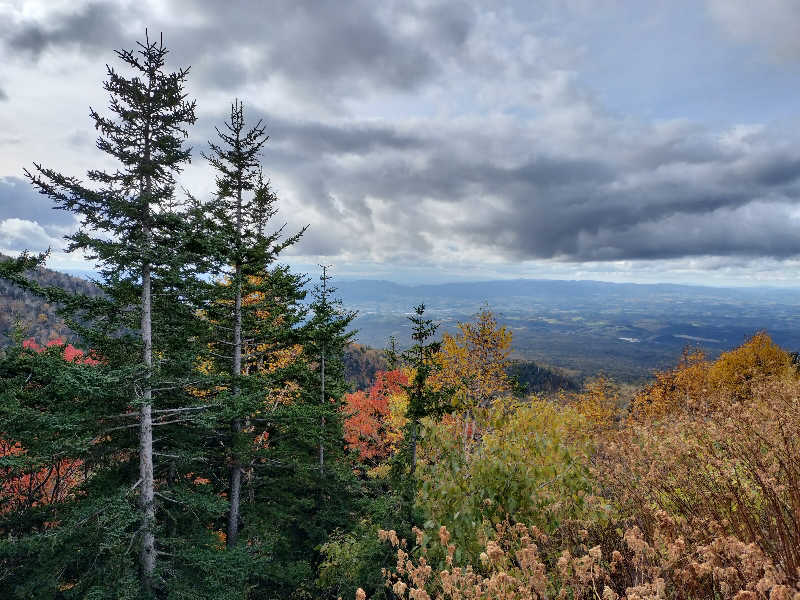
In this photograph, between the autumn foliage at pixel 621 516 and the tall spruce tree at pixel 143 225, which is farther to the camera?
the tall spruce tree at pixel 143 225

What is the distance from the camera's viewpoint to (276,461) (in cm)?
1586

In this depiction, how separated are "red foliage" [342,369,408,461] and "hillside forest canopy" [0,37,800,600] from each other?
11.1m

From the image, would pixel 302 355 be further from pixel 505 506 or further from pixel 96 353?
pixel 505 506

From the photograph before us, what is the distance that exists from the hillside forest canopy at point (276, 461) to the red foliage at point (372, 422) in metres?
11.1

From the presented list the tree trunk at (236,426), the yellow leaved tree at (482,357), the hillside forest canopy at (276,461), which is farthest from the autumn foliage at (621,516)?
the yellow leaved tree at (482,357)

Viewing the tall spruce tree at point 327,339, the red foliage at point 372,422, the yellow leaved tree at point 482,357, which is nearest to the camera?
the tall spruce tree at point 327,339

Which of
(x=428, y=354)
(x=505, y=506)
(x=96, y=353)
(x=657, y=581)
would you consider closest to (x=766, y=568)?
(x=657, y=581)

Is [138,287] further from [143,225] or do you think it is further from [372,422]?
[372,422]

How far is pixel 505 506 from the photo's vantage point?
5766mm

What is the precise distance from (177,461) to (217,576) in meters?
4.00

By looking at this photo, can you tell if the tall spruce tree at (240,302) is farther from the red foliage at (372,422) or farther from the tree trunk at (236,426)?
the red foliage at (372,422)

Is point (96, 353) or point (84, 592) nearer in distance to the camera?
point (84, 592)

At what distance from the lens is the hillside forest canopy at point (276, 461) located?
3.86 m

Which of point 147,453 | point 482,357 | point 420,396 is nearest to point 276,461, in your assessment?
point 147,453
